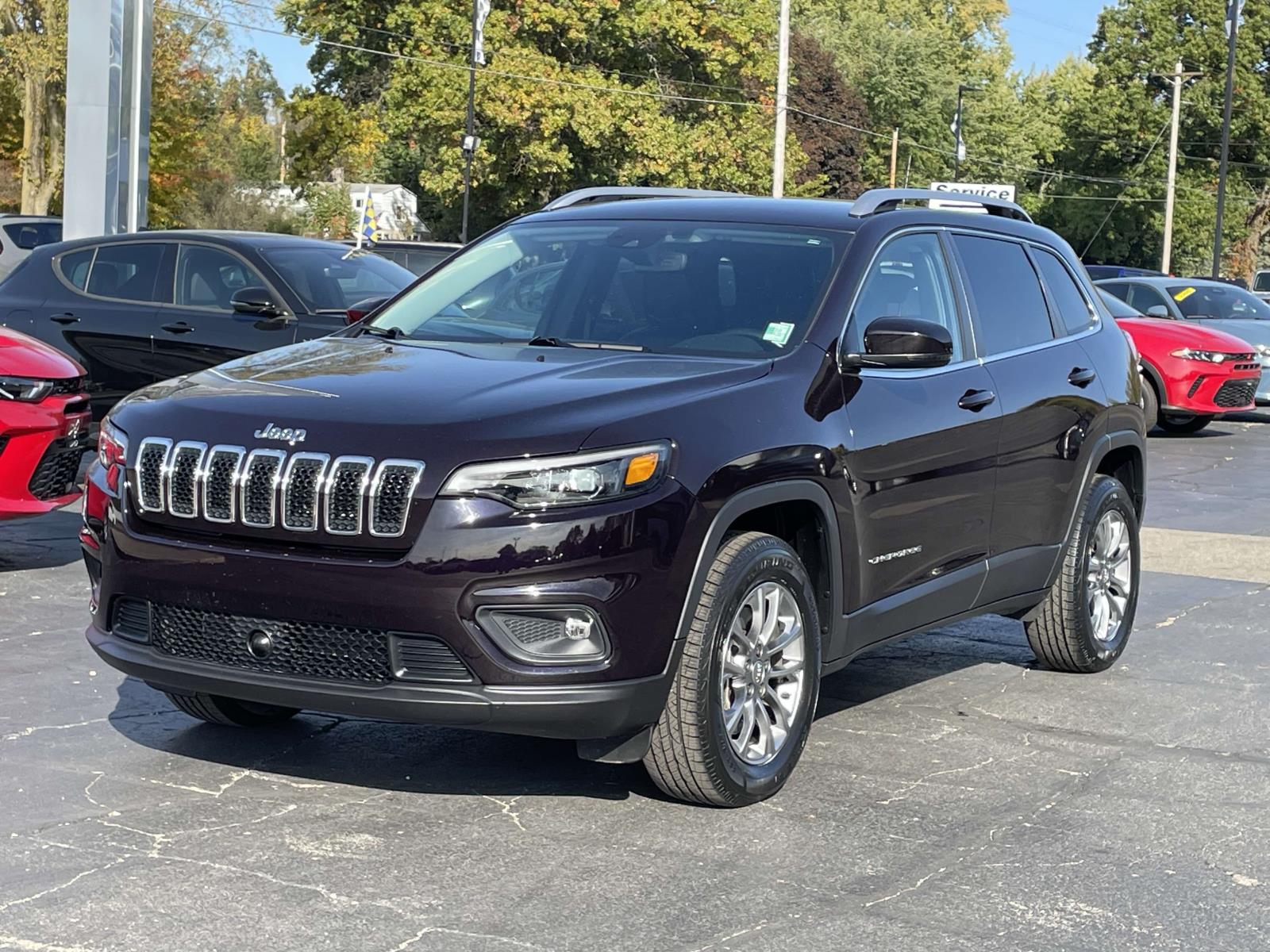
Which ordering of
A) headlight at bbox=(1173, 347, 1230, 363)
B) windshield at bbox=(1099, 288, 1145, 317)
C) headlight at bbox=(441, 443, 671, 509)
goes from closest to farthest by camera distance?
headlight at bbox=(441, 443, 671, 509), headlight at bbox=(1173, 347, 1230, 363), windshield at bbox=(1099, 288, 1145, 317)

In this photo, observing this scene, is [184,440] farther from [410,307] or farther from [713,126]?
[713,126]

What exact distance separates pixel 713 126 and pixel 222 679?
52.4 meters

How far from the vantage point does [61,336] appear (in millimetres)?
12445

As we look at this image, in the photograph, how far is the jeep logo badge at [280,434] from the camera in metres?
4.63

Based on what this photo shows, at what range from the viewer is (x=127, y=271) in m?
12.6

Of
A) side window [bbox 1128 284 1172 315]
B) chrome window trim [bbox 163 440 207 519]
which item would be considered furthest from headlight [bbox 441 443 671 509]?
side window [bbox 1128 284 1172 315]

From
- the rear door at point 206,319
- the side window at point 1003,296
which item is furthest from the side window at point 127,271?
the side window at point 1003,296

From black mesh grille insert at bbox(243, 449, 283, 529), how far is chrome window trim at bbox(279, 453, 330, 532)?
0.03m

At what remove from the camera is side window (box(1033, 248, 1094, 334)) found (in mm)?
7086

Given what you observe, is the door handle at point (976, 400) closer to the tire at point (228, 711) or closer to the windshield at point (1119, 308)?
the tire at point (228, 711)

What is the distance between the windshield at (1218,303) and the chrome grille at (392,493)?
17.2m

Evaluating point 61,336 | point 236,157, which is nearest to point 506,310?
point 61,336

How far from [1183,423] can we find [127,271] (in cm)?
1163

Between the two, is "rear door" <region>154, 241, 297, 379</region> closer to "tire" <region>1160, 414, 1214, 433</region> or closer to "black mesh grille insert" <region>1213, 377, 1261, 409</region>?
"black mesh grille insert" <region>1213, 377, 1261, 409</region>
